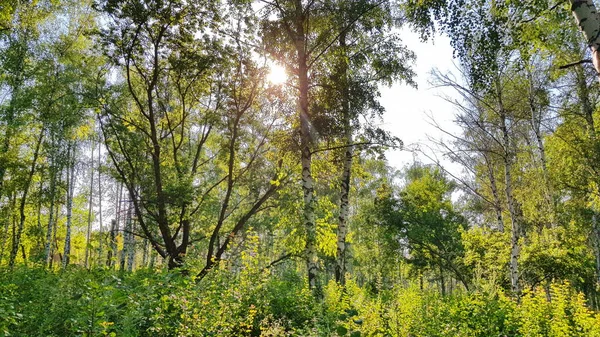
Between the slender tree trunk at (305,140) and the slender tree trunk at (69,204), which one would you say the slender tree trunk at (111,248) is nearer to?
the slender tree trunk at (69,204)

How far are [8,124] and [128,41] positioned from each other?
325 inches

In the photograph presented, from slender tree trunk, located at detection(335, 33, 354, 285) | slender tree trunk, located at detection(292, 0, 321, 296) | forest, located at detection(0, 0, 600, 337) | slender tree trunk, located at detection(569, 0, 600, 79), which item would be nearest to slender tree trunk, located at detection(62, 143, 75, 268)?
forest, located at detection(0, 0, 600, 337)

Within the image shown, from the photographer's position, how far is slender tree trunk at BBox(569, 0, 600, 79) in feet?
11.8

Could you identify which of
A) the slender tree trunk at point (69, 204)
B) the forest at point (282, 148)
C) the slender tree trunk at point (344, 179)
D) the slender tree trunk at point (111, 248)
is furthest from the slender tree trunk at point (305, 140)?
the slender tree trunk at point (69, 204)

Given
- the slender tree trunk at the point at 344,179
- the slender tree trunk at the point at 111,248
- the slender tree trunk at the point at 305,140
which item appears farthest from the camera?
the slender tree trunk at the point at 344,179

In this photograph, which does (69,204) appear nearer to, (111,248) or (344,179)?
(111,248)

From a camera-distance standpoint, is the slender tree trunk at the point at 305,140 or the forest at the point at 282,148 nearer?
the forest at the point at 282,148

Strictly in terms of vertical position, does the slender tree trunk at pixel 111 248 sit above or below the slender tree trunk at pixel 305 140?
below

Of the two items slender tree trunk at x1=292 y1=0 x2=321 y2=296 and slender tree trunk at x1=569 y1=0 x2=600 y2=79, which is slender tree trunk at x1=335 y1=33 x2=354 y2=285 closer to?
slender tree trunk at x1=292 y1=0 x2=321 y2=296

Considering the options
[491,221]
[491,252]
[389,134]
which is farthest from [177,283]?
[491,221]

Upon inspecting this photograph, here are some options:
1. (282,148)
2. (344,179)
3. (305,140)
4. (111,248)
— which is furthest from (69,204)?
(344,179)

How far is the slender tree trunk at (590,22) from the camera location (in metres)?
3.59

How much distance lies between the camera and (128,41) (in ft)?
24.5

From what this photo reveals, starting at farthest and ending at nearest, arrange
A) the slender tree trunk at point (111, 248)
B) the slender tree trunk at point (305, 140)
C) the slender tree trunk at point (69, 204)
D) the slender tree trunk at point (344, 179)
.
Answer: the slender tree trunk at point (69, 204)
the slender tree trunk at point (344, 179)
the slender tree trunk at point (305, 140)
the slender tree trunk at point (111, 248)
